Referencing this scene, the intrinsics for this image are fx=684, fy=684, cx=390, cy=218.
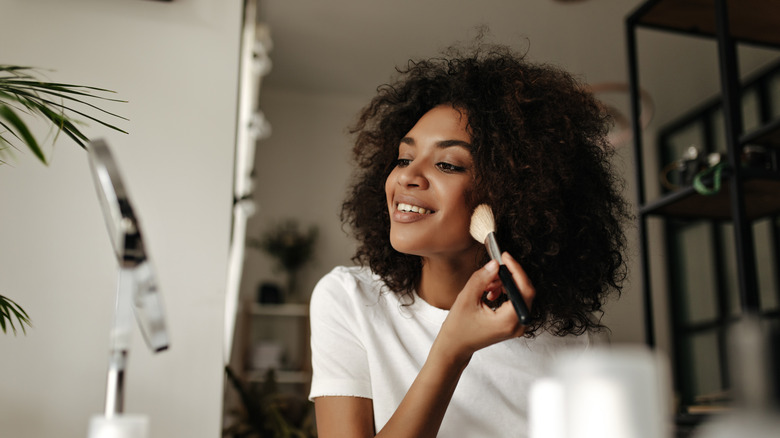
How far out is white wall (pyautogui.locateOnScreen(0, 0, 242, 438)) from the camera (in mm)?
1190

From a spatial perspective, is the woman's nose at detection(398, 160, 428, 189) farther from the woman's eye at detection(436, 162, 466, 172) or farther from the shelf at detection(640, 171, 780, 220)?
the shelf at detection(640, 171, 780, 220)

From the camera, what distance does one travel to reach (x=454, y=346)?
34.5 inches

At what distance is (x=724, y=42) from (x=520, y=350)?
1.34 m

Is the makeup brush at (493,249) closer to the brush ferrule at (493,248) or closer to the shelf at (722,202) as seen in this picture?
the brush ferrule at (493,248)

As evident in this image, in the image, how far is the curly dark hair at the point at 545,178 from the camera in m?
1.12

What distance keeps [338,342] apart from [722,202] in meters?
1.64

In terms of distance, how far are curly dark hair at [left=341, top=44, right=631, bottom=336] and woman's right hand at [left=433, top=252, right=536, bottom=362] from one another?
24cm

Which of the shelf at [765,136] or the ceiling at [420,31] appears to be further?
the ceiling at [420,31]

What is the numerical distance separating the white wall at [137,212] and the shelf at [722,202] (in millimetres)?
1489

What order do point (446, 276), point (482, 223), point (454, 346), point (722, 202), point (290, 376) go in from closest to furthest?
point (454, 346), point (482, 223), point (446, 276), point (722, 202), point (290, 376)

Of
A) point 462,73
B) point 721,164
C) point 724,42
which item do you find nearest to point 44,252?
point 462,73

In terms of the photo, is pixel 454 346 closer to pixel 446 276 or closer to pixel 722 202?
pixel 446 276

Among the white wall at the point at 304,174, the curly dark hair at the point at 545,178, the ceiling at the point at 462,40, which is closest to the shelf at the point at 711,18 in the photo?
the curly dark hair at the point at 545,178

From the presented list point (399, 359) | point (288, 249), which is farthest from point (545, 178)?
point (288, 249)
